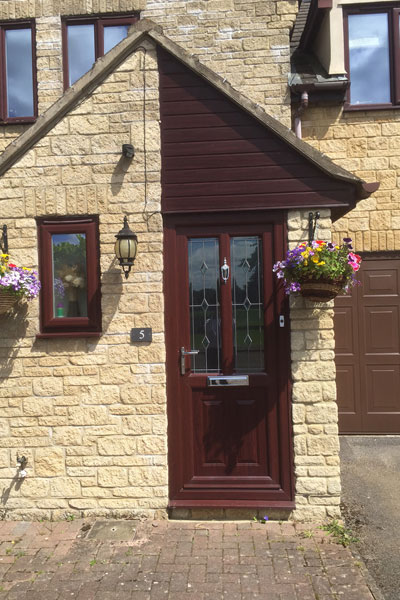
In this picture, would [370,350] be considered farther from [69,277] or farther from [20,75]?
[20,75]

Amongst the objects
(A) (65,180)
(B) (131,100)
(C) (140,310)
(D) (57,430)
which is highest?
(B) (131,100)

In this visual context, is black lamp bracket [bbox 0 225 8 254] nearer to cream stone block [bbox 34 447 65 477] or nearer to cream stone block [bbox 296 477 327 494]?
cream stone block [bbox 34 447 65 477]

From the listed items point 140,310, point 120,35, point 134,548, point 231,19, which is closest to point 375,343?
point 140,310

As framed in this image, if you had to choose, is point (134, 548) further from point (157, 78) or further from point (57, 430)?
point (157, 78)

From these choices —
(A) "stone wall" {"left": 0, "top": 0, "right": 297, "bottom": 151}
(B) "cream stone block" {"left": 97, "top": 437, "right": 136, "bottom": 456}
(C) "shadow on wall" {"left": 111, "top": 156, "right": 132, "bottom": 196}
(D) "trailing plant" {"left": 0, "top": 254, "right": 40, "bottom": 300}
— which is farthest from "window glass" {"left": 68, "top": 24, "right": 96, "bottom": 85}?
(B) "cream stone block" {"left": 97, "top": 437, "right": 136, "bottom": 456}

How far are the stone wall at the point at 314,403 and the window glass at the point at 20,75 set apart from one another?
5.03 meters

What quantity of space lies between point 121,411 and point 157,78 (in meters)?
3.17

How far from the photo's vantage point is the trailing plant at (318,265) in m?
3.90

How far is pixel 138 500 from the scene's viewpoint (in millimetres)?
4352

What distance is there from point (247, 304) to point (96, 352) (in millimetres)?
1505

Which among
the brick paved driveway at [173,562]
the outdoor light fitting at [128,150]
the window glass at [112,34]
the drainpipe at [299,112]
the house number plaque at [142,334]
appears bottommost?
the brick paved driveway at [173,562]

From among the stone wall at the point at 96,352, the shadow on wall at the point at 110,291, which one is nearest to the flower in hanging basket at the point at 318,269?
the stone wall at the point at 96,352

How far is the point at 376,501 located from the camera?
15.4 ft

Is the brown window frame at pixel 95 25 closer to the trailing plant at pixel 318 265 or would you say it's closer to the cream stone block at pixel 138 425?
the trailing plant at pixel 318 265
